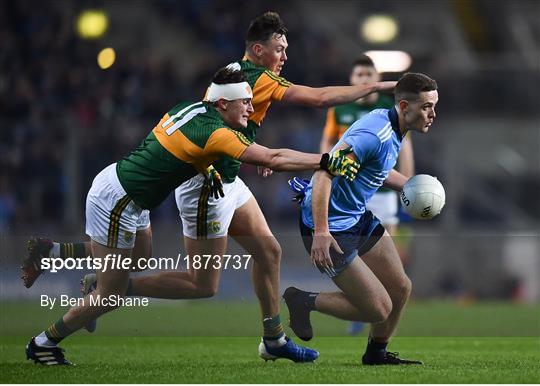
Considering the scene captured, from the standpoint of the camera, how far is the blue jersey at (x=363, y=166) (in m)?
8.68

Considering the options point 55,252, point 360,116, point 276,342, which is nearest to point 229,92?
point 55,252

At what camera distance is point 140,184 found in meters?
8.99

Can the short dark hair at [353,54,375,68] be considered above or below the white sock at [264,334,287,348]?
above

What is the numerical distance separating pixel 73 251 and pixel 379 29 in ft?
57.4

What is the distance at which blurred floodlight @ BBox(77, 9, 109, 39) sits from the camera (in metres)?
23.5

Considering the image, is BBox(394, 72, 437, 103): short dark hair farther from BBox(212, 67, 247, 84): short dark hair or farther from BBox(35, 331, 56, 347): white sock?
BBox(35, 331, 56, 347): white sock

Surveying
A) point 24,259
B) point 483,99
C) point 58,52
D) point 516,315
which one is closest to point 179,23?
point 58,52

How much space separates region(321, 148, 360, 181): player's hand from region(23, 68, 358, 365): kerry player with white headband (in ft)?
2.45

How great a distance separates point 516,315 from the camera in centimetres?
1570

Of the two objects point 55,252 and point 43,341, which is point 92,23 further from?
point 43,341

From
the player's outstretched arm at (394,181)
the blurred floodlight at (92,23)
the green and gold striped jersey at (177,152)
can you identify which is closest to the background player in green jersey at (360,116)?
the player's outstretched arm at (394,181)

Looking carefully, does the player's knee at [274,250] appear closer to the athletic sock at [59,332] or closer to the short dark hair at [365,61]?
the athletic sock at [59,332]

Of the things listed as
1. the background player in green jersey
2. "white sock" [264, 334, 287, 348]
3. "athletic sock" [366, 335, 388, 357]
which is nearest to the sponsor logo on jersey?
"white sock" [264, 334, 287, 348]

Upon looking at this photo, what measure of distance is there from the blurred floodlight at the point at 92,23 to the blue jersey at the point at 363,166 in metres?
15.0
